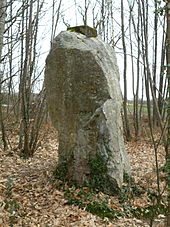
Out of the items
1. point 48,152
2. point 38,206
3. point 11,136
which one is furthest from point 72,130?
point 11,136

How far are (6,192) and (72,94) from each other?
6.92ft

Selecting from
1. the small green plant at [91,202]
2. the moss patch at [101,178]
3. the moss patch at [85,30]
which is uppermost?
the moss patch at [85,30]

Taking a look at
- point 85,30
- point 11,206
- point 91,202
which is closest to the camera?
point 11,206

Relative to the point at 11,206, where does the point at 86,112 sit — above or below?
above

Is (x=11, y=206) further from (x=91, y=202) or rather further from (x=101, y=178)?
(x=101, y=178)

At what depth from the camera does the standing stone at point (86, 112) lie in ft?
16.0

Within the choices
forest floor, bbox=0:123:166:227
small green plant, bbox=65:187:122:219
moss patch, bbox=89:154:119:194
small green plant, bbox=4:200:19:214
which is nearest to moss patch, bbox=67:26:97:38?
moss patch, bbox=89:154:119:194

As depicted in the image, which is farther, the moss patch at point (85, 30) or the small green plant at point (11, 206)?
the moss patch at point (85, 30)

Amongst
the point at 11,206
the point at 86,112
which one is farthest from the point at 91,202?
the point at 86,112

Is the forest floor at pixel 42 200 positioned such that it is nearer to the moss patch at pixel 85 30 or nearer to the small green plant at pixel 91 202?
the small green plant at pixel 91 202

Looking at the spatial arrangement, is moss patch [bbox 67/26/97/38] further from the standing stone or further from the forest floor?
the forest floor

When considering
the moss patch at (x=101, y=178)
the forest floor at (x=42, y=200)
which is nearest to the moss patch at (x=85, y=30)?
the moss patch at (x=101, y=178)

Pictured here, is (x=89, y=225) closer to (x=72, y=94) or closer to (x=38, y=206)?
(x=38, y=206)

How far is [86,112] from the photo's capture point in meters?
4.98
